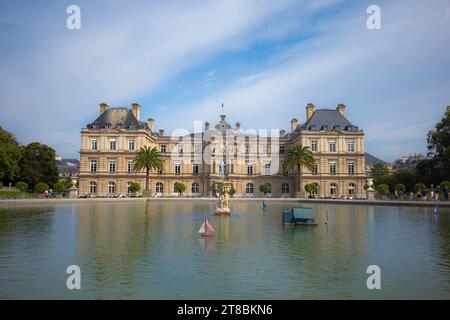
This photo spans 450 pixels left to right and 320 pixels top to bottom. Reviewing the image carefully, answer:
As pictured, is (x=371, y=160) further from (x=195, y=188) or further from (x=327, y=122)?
(x=195, y=188)

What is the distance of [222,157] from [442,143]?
41.1 metres

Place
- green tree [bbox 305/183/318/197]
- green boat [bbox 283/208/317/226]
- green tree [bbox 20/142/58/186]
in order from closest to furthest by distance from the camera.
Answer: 1. green boat [bbox 283/208/317/226]
2. green tree [bbox 305/183/318/197]
3. green tree [bbox 20/142/58/186]

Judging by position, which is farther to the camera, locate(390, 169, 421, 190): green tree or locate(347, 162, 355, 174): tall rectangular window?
locate(347, 162, 355, 174): tall rectangular window

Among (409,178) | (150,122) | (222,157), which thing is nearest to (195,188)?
(222,157)

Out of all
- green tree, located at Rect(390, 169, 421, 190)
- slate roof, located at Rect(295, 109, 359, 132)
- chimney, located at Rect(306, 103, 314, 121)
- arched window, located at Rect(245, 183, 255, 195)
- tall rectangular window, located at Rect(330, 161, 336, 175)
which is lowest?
arched window, located at Rect(245, 183, 255, 195)

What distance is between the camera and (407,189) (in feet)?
240

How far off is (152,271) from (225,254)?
358cm

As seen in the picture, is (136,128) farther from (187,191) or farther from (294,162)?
(294,162)

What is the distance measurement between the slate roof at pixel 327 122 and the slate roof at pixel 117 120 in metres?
33.8

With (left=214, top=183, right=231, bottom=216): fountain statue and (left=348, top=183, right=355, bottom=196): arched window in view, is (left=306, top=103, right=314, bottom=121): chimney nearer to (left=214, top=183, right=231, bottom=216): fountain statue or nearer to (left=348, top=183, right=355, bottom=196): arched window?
(left=348, top=183, right=355, bottom=196): arched window

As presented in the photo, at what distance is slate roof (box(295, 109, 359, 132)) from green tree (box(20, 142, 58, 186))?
49742mm

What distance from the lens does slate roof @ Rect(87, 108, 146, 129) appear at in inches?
3130

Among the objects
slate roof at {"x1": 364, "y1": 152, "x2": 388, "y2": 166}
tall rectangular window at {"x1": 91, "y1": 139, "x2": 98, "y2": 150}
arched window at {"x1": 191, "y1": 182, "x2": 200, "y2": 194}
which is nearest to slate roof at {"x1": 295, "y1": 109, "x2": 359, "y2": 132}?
arched window at {"x1": 191, "y1": 182, "x2": 200, "y2": 194}

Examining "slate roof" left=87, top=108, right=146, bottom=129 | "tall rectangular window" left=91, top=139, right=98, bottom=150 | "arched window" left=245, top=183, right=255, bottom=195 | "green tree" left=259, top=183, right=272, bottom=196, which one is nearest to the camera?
"green tree" left=259, top=183, right=272, bottom=196
